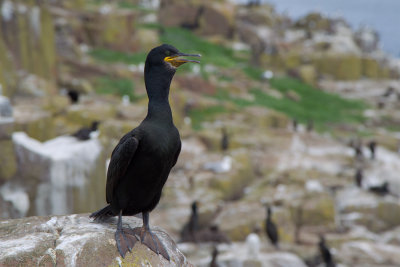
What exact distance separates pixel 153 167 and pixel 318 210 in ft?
36.9

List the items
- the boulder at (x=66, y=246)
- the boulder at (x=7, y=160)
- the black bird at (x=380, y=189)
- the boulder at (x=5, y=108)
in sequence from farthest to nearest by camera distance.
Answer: the black bird at (x=380, y=189) < the boulder at (x=7, y=160) < the boulder at (x=5, y=108) < the boulder at (x=66, y=246)

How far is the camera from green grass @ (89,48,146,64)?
30069 millimetres

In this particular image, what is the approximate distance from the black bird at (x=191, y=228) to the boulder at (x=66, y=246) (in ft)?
25.9

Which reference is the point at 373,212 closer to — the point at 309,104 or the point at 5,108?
the point at 5,108

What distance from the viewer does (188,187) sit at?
15.3 meters

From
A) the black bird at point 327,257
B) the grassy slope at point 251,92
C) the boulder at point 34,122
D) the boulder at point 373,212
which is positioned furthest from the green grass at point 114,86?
the black bird at point 327,257

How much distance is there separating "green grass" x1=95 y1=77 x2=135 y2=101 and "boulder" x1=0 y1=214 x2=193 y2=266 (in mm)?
18302

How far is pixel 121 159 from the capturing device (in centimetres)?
385

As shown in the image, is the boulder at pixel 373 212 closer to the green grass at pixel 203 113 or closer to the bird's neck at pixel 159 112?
the green grass at pixel 203 113

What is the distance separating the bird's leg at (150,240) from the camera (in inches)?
157

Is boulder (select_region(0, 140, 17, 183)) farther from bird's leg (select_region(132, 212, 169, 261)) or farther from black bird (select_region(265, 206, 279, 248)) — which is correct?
black bird (select_region(265, 206, 279, 248))

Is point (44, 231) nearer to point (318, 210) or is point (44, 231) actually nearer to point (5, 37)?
point (318, 210)

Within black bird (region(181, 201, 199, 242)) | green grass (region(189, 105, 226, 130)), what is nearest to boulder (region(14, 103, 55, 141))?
black bird (region(181, 201, 199, 242))

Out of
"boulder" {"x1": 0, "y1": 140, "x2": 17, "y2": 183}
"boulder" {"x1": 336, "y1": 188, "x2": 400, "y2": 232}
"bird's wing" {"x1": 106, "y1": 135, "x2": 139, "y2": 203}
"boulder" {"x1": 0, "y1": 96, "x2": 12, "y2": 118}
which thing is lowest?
"boulder" {"x1": 336, "y1": 188, "x2": 400, "y2": 232}
